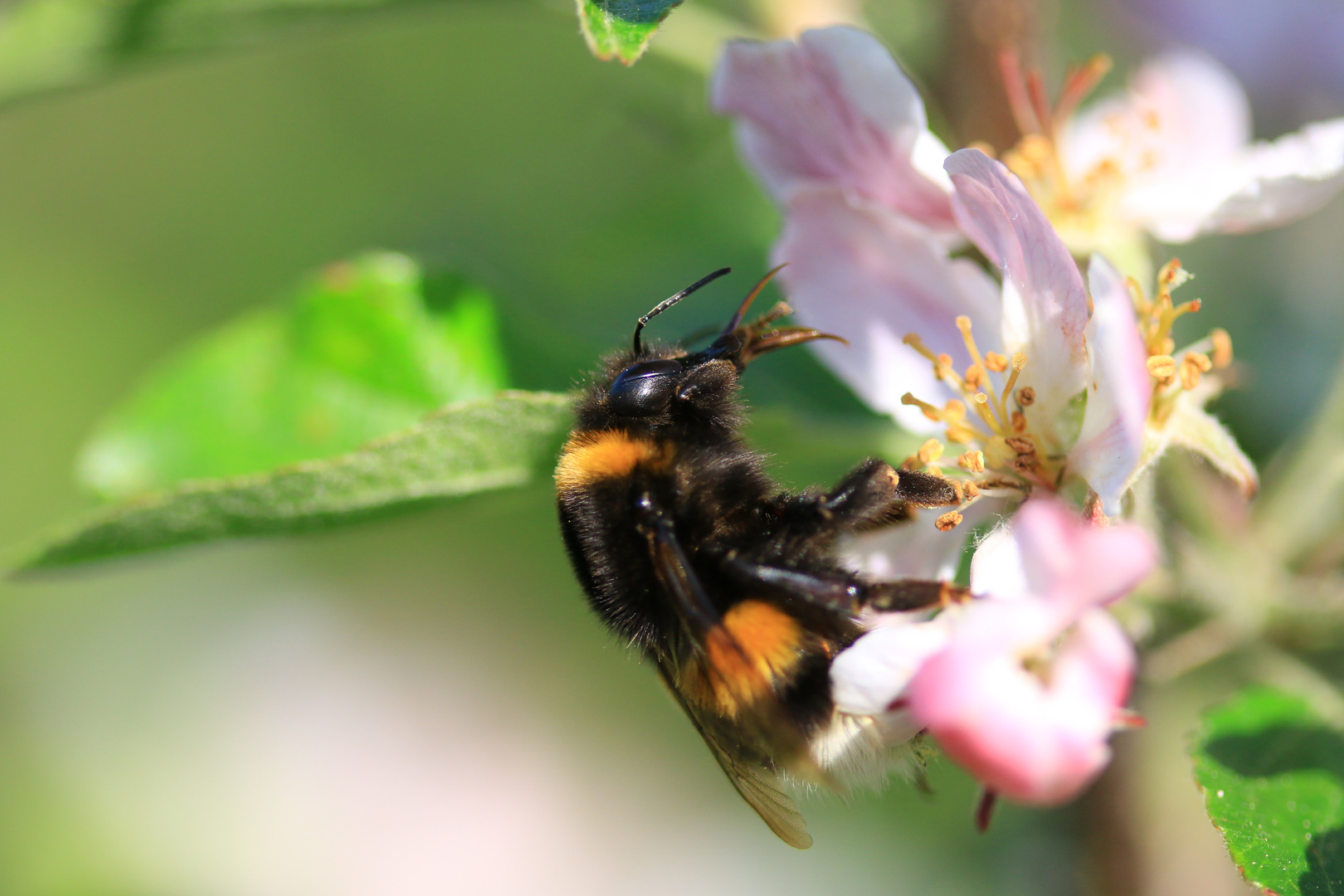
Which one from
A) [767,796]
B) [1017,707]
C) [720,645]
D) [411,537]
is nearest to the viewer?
[1017,707]

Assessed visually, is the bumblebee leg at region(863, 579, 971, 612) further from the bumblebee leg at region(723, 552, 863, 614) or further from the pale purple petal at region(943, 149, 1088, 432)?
the pale purple petal at region(943, 149, 1088, 432)

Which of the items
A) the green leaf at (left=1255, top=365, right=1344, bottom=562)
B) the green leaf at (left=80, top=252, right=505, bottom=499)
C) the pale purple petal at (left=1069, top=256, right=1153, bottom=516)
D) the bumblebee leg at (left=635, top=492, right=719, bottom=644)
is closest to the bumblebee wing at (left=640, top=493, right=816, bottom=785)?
the bumblebee leg at (left=635, top=492, right=719, bottom=644)

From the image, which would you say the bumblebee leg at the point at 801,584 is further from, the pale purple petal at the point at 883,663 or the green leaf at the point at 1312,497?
the green leaf at the point at 1312,497

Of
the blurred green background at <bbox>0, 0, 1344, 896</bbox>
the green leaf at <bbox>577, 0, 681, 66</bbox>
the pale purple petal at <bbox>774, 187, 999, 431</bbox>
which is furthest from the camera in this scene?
the blurred green background at <bbox>0, 0, 1344, 896</bbox>

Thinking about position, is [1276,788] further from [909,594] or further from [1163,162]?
[1163,162]

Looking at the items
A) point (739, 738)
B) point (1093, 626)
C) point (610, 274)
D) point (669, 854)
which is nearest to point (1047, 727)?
point (1093, 626)

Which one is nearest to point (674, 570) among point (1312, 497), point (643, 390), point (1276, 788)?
point (643, 390)

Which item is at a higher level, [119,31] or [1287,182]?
[119,31]
